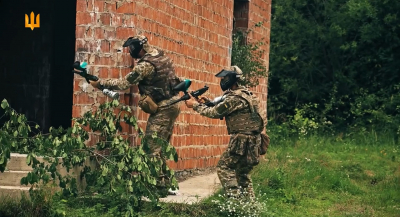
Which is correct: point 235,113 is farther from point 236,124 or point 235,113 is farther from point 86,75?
point 86,75

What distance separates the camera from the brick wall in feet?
36.2

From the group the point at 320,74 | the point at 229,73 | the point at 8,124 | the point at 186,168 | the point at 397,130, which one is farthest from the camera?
the point at 320,74

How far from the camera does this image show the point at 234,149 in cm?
1055

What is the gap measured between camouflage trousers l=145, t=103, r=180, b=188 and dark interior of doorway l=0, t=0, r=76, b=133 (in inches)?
99.4

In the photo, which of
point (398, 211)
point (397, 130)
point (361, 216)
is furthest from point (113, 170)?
point (397, 130)

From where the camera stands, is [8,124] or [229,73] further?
[229,73]

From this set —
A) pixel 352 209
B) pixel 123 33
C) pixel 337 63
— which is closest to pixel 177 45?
pixel 123 33

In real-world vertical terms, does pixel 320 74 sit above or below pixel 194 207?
above

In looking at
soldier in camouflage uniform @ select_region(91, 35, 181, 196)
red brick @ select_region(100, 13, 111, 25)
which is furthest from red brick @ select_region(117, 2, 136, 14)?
soldier in camouflage uniform @ select_region(91, 35, 181, 196)

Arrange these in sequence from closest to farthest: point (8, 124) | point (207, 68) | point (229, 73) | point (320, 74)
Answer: point (8, 124) → point (229, 73) → point (207, 68) → point (320, 74)

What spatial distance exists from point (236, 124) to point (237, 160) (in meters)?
0.43

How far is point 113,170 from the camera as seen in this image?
9828 millimetres

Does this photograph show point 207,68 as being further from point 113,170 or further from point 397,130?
point 397,130

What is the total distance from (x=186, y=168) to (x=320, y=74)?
1109 centimetres
